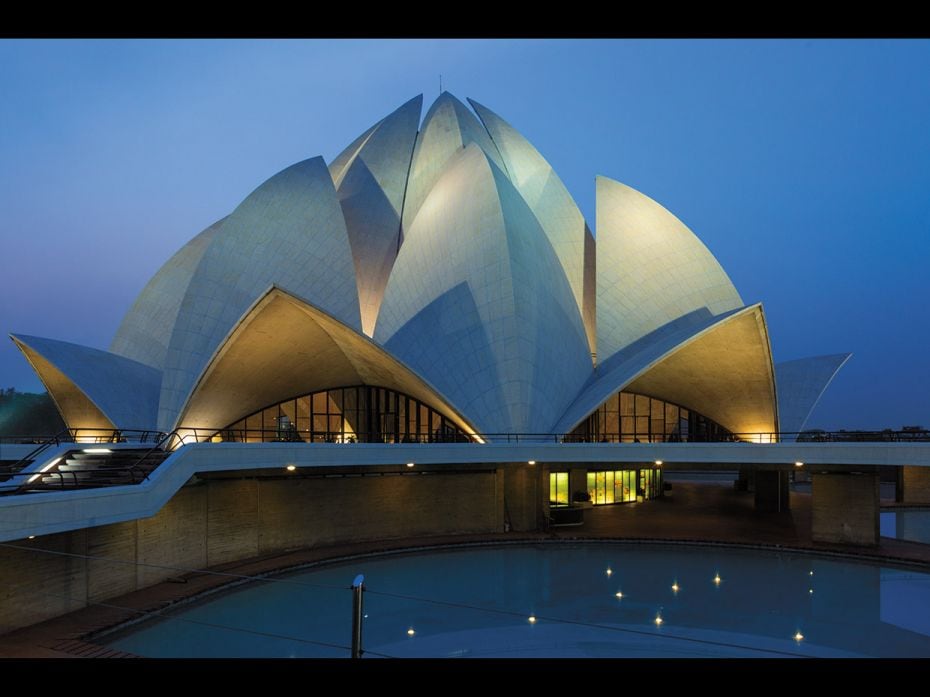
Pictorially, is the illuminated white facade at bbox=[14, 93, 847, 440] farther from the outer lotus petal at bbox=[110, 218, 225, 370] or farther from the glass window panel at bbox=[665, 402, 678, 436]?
the glass window panel at bbox=[665, 402, 678, 436]

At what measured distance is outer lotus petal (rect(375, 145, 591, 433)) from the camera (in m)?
25.6

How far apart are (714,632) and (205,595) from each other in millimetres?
10137

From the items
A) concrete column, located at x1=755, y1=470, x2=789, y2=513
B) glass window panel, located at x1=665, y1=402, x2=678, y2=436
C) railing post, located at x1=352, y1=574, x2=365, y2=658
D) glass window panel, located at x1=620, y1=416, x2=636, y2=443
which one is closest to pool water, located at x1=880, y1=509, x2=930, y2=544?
concrete column, located at x1=755, y1=470, x2=789, y2=513

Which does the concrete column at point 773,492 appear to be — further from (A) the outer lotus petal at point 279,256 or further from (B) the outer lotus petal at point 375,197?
(A) the outer lotus petal at point 279,256

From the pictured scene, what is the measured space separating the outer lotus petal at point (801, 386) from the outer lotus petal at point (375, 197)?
20.0 metres

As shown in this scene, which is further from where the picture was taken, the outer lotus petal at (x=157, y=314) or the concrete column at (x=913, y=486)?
the concrete column at (x=913, y=486)

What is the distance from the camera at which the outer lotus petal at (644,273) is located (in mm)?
30859

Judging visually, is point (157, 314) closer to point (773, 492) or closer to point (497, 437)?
point (497, 437)

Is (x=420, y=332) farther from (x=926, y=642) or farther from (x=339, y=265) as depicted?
(x=926, y=642)

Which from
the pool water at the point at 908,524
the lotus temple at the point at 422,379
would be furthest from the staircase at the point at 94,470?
the pool water at the point at 908,524

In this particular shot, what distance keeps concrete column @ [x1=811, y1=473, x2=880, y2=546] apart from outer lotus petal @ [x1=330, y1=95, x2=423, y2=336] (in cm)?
1906

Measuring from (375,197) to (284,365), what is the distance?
11225mm

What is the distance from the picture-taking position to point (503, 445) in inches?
848
